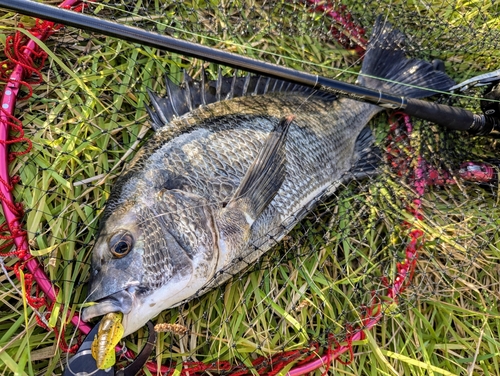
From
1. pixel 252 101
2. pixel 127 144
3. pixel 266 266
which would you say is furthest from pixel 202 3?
pixel 266 266

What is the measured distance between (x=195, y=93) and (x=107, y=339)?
1.54 m

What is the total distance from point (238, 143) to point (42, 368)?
5.59ft

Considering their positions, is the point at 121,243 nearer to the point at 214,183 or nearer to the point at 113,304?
the point at 113,304

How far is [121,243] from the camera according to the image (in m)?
1.85

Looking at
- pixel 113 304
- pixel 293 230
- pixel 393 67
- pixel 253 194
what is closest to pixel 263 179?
pixel 253 194

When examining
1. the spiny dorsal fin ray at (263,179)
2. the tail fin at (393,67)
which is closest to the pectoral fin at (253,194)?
the spiny dorsal fin ray at (263,179)

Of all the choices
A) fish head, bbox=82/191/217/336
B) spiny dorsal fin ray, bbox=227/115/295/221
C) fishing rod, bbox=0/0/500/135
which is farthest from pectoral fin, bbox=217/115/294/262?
fishing rod, bbox=0/0/500/135

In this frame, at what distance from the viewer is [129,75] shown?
2.69 metres

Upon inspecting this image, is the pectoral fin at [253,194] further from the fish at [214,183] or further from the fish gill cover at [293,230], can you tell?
the fish gill cover at [293,230]

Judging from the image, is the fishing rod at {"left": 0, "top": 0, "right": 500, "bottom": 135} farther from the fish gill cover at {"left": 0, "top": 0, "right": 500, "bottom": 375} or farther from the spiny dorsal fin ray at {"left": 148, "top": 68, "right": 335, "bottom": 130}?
the spiny dorsal fin ray at {"left": 148, "top": 68, "right": 335, "bottom": 130}

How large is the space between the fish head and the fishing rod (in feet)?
2.52

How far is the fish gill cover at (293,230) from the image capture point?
2.22 meters

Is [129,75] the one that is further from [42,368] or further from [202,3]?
[42,368]

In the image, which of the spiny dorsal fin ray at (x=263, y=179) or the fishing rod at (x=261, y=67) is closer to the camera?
the fishing rod at (x=261, y=67)
